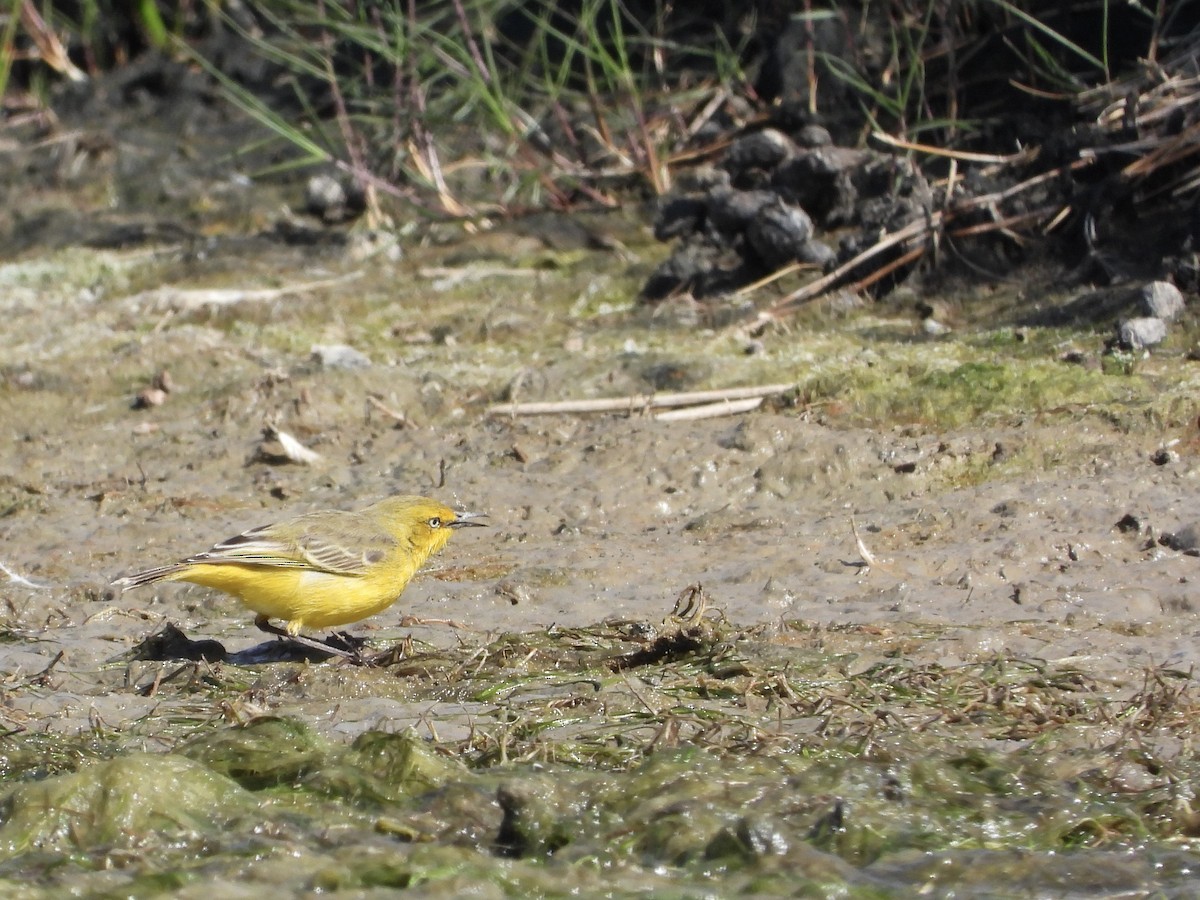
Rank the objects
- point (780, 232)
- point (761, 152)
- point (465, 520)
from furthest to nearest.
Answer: point (761, 152) → point (780, 232) → point (465, 520)

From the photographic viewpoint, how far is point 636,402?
8.13 metres

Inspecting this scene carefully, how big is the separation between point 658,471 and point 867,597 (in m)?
1.56

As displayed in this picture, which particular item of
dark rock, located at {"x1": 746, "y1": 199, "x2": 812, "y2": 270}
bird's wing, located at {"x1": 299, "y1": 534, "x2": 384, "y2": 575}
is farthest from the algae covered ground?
dark rock, located at {"x1": 746, "y1": 199, "x2": 812, "y2": 270}

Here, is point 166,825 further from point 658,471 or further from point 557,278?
point 557,278

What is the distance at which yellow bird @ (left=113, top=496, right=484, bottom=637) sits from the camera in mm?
6078

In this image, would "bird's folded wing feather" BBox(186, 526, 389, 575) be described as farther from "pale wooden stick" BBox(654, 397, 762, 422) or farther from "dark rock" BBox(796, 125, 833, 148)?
"dark rock" BBox(796, 125, 833, 148)

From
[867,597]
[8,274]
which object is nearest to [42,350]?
[8,274]

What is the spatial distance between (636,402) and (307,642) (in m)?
2.48

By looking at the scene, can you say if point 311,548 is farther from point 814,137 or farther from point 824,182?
point 814,137

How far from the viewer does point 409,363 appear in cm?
920

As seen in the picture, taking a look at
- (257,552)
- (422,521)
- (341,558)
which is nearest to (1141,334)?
(422,521)

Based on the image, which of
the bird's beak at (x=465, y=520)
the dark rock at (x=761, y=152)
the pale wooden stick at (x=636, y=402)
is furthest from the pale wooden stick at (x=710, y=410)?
the dark rock at (x=761, y=152)

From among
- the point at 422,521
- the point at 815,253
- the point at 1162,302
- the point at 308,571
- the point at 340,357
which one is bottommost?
the point at 340,357

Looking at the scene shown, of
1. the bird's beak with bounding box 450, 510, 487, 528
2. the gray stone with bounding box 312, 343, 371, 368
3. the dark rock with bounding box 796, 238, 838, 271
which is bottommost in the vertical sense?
the gray stone with bounding box 312, 343, 371, 368
